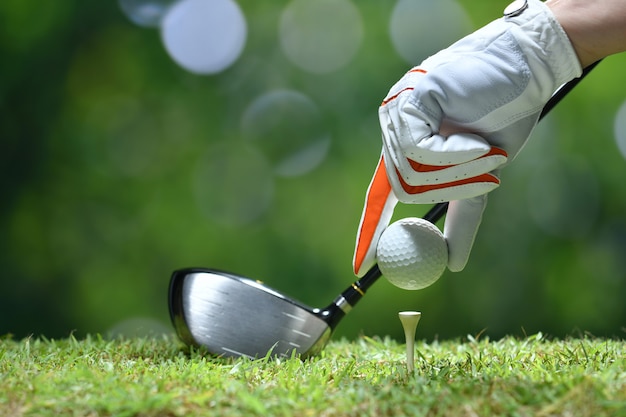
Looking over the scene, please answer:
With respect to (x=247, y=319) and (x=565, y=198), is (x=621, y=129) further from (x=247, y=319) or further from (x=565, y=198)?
(x=247, y=319)

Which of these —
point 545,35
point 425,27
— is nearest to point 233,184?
point 425,27

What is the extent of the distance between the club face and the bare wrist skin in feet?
3.85

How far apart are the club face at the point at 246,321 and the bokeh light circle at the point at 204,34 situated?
2.76m


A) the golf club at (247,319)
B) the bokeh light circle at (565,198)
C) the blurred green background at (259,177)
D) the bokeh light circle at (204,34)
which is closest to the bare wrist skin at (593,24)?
the golf club at (247,319)

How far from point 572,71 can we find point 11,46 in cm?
402

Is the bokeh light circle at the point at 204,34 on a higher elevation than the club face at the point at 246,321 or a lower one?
higher

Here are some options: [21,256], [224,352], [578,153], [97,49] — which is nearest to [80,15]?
[97,49]

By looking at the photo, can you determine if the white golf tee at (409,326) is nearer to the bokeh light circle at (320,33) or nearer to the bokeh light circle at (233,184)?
the bokeh light circle at (233,184)

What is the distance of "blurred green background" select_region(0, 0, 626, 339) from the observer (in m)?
4.21

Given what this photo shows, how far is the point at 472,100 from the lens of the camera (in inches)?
61.7

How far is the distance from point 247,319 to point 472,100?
3.38ft

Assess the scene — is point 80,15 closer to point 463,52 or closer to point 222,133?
point 222,133

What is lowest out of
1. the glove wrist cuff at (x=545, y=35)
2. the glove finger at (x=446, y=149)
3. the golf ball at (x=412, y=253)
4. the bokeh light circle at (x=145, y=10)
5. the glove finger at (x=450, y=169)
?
the golf ball at (x=412, y=253)

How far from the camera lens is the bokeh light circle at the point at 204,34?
180 inches
